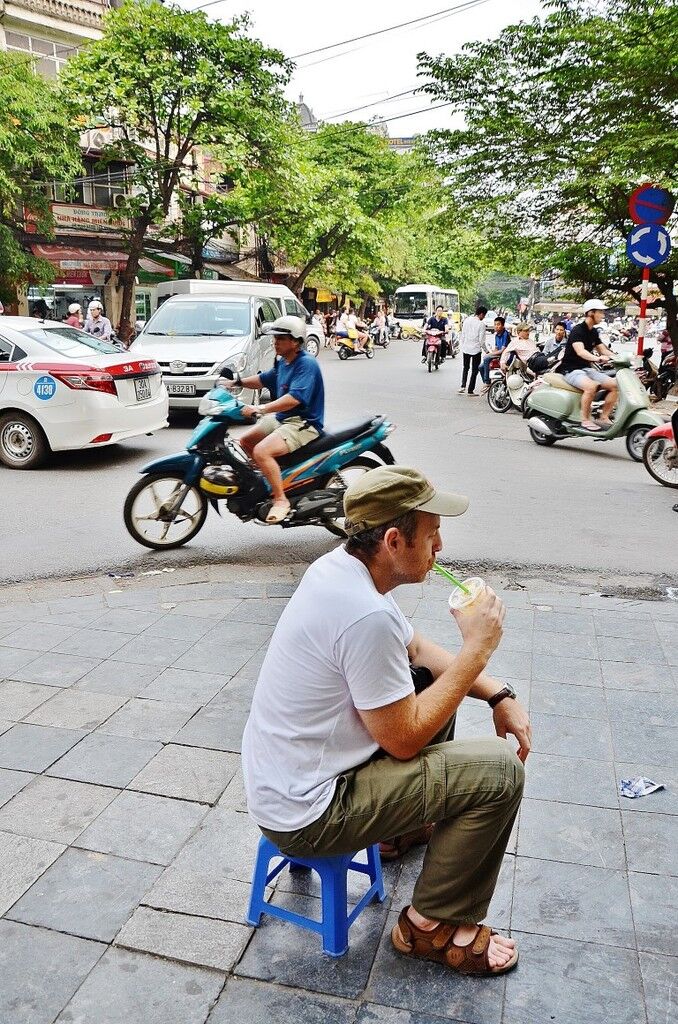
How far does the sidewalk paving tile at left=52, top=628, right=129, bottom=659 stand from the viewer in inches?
177

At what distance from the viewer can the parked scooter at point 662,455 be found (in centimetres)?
838

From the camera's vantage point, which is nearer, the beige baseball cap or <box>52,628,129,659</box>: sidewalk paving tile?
the beige baseball cap

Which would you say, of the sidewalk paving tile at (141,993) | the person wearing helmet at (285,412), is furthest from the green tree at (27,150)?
the sidewalk paving tile at (141,993)

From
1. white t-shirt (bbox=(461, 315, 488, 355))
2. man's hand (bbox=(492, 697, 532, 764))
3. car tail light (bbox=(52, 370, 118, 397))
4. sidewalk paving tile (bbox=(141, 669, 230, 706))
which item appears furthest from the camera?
white t-shirt (bbox=(461, 315, 488, 355))

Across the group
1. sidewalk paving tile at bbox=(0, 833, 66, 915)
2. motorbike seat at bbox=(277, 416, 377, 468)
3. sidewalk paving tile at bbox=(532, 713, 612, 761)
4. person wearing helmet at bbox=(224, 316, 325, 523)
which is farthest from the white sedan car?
sidewalk paving tile at bbox=(0, 833, 66, 915)

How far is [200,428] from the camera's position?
6.08 meters

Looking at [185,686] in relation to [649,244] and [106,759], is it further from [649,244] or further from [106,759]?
[649,244]

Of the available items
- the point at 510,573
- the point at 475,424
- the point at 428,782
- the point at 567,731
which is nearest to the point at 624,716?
the point at 567,731

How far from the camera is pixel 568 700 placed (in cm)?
394

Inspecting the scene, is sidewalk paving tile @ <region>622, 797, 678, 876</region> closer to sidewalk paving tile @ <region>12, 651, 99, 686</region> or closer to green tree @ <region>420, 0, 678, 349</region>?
sidewalk paving tile @ <region>12, 651, 99, 686</region>

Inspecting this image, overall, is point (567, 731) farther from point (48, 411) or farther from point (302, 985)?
point (48, 411)

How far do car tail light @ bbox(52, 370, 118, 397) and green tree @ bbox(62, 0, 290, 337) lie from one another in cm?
1340

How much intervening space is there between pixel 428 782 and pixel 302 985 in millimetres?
621

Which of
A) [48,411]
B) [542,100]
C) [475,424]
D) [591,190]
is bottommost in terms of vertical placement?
[475,424]
